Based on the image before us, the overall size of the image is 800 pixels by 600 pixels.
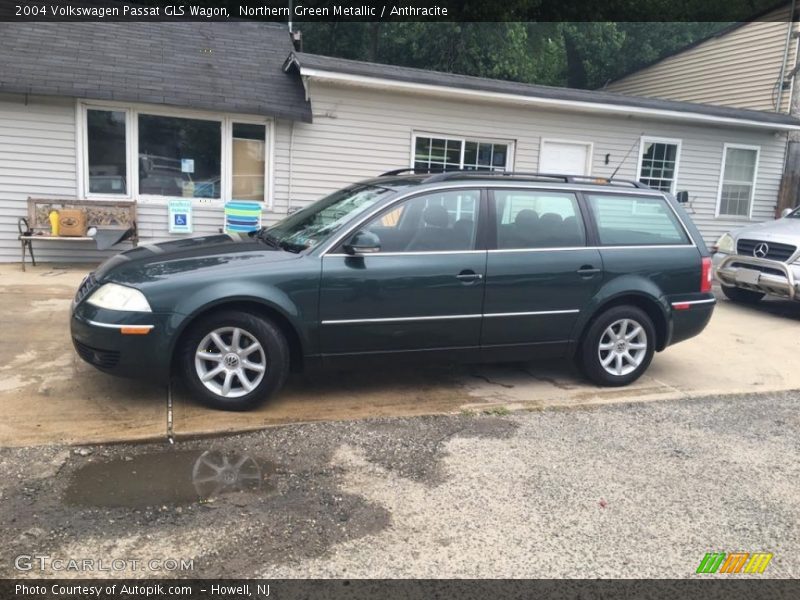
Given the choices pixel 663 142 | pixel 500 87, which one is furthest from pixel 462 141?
pixel 663 142

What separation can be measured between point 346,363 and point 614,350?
227 cm

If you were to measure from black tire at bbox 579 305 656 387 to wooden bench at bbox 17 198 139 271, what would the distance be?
7.10 meters

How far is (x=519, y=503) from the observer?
3443 mm

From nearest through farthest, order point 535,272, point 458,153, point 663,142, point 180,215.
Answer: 1. point 535,272
2. point 180,215
3. point 458,153
4. point 663,142

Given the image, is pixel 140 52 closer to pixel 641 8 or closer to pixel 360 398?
pixel 360 398

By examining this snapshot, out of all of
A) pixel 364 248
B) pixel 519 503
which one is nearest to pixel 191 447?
pixel 364 248

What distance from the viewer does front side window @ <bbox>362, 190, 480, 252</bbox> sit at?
4.71 metres

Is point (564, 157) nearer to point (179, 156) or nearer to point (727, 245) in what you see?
point (727, 245)

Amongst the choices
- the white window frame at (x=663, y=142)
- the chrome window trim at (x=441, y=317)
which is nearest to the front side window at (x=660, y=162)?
the white window frame at (x=663, y=142)

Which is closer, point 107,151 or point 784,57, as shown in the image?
point 107,151

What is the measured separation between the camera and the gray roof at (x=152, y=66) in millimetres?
9148

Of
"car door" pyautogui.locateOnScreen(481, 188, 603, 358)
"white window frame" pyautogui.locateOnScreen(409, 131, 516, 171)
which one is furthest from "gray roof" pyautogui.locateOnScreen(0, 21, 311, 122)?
"car door" pyautogui.locateOnScreen(481, 188, 603, 358)

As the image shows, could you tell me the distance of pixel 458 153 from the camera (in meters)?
11.3

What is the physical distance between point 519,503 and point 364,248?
195 centimetres
